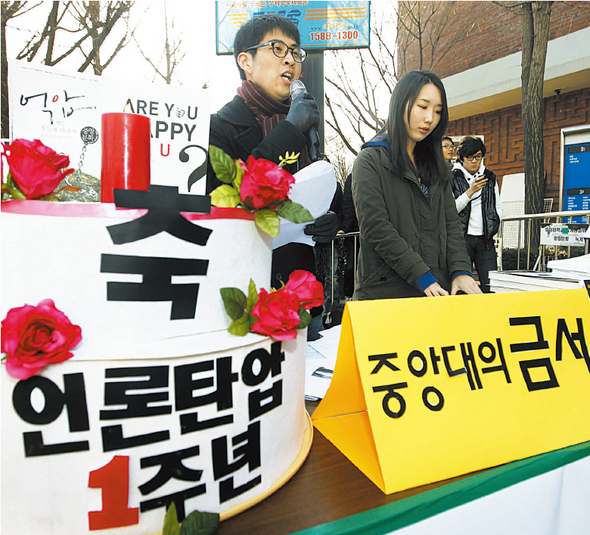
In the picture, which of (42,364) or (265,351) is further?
(265,351)

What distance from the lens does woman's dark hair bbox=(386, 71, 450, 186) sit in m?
1.48

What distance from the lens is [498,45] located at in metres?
9.41

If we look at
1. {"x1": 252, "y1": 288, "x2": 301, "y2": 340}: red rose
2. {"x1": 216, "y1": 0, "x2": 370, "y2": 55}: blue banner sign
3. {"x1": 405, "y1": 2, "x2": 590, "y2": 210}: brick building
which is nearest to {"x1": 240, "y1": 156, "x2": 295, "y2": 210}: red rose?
{"x1": 252, "y1": 288, "x2": 301, "y2": 340}: red rose

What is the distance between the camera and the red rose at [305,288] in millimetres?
562

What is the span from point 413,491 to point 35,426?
16.9 inches

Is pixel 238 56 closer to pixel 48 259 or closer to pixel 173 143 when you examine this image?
pixel 173 143

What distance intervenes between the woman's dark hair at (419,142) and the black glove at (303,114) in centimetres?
31

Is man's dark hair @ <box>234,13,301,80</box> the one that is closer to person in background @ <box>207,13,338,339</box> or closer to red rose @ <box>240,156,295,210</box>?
person in background @ <box>207,13,338,339</box>

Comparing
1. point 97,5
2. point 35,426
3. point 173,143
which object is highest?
point 97,5

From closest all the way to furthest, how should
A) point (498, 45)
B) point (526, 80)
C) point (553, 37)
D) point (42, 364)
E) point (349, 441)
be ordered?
point (42, 364) → point (349, 441) → point (526, 80) → point (553, 37) → point (498, 45)

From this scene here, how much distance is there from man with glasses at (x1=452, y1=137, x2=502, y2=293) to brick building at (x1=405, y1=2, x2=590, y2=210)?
5996mm

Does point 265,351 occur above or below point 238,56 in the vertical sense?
below

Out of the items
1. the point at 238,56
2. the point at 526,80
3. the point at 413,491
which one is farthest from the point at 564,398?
the point at 526,80

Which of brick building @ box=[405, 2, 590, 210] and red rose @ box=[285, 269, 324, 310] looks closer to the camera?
red rose @ box=[285, 269, 324, 310]
